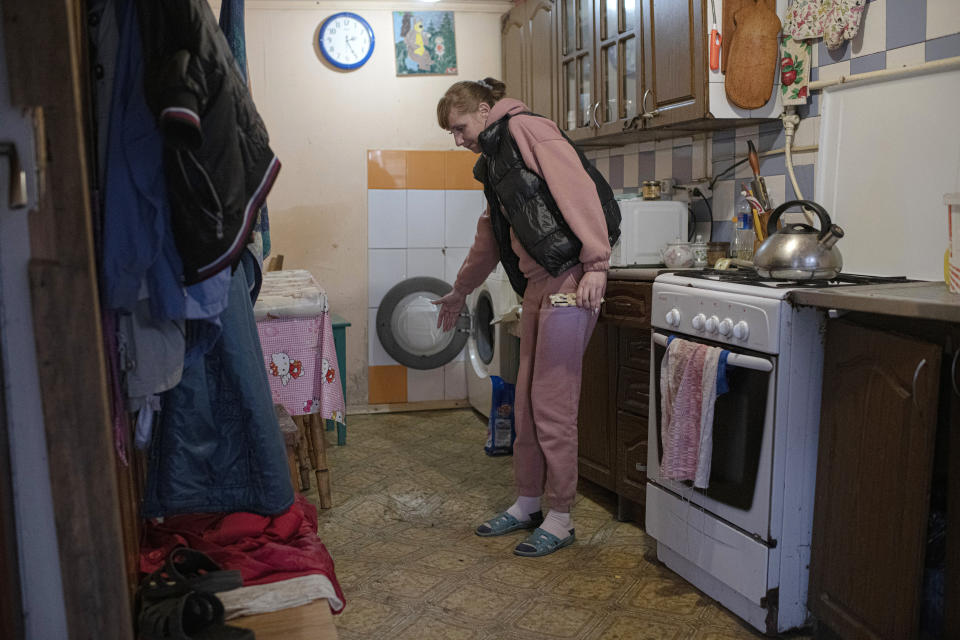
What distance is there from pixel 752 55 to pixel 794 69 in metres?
0.14

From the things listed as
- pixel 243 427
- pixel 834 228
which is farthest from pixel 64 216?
pixel 834 228

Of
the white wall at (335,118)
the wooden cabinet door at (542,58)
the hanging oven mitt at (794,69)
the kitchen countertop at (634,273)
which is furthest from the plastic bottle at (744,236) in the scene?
the white wall at (335,118)

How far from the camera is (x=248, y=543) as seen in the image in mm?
1504

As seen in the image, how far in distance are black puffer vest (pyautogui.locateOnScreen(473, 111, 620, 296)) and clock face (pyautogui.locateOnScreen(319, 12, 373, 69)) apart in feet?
6.61

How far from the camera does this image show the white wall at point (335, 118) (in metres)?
4.16

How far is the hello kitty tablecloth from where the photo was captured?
2541 mm

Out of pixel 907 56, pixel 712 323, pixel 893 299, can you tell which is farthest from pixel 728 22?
pixel 893 299

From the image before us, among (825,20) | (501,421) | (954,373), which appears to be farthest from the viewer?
(501,421)

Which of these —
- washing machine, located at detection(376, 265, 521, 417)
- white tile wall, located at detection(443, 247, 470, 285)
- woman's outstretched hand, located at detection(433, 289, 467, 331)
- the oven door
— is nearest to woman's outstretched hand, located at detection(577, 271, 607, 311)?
the oven door

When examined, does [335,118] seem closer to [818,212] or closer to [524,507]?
[524,507]

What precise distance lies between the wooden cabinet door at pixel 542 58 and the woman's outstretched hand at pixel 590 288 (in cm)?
149

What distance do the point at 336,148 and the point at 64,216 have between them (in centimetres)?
330

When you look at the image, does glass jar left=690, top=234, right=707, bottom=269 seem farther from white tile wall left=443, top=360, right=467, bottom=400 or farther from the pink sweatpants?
white tile wall left=443, top=360, right=467, bottom=400

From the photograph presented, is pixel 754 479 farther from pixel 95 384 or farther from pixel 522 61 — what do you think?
pixel 522 61
